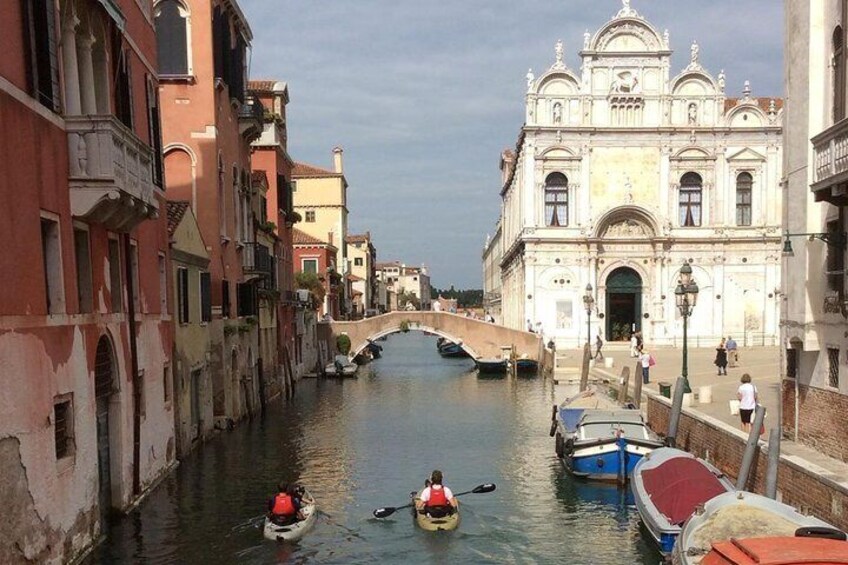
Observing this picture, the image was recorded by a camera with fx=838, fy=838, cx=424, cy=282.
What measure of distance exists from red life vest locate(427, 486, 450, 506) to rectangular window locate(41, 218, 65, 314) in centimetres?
646

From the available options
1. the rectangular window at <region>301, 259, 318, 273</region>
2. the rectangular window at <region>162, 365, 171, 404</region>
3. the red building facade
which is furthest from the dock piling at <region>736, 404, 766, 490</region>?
the rectangular window at <region>301, 259, 318, 273</region>

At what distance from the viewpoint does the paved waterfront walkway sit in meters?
13.2

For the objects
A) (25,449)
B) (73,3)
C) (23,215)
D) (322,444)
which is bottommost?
(322,444)

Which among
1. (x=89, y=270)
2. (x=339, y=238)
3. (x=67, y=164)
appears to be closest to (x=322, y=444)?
(x=89, y=270)

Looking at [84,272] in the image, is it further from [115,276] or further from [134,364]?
[134,364]

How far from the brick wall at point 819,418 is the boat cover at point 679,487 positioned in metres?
2.25

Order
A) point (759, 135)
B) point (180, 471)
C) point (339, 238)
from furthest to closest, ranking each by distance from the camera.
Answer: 1. point (339, 238)
2. point (759, 135)
3. point (180, 471)

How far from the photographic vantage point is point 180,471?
53.9 feet

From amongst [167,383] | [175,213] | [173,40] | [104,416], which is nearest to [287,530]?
[104,416]

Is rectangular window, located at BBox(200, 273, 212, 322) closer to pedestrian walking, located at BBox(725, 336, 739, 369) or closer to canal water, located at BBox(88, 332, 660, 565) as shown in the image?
canal water, located at BBox(88, 332, 660, 565)

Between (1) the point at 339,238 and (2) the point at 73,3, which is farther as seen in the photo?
(1) the point at 339,238

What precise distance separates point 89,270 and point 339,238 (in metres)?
49.8

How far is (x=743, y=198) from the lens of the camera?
45125 millimetres

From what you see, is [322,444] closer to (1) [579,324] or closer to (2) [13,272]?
(2) [13,272]
